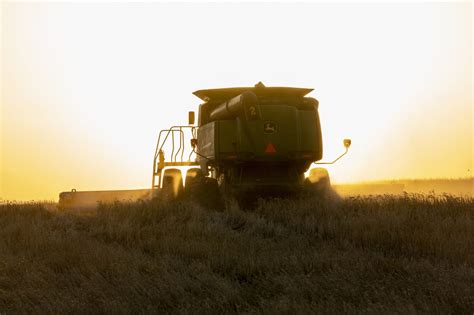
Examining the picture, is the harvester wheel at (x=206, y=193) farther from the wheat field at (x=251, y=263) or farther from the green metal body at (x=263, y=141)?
the wheat field at (x=251, y=263)

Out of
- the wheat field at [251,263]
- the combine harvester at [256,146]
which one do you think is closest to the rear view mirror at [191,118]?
the combine harvester at [256,146]

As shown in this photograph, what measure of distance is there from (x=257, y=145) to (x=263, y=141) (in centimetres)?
17

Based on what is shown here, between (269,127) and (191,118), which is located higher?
(191,118)

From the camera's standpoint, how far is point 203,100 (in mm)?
16172

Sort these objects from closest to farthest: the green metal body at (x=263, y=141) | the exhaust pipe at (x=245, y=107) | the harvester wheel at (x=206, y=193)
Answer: the exhaust pipe at (x=245, y=107) < the green metal body at (x=263, y=141) < the harvester wheel at (x=206, y=193)

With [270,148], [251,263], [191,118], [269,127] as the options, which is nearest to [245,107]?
[269,127]

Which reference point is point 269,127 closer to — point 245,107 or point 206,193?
point 245,107

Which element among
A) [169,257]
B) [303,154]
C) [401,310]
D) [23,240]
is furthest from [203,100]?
[401,310]

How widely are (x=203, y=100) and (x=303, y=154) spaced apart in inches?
124

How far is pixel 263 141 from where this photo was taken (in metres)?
14.2

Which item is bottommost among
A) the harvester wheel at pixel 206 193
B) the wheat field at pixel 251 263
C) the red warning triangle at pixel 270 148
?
the wheat field at pixel 251 263

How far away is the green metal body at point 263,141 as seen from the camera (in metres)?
14.1

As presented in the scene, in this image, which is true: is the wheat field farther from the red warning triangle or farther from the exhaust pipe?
the exhaust pipe

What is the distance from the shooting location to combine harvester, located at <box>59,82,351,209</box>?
14180 mm
